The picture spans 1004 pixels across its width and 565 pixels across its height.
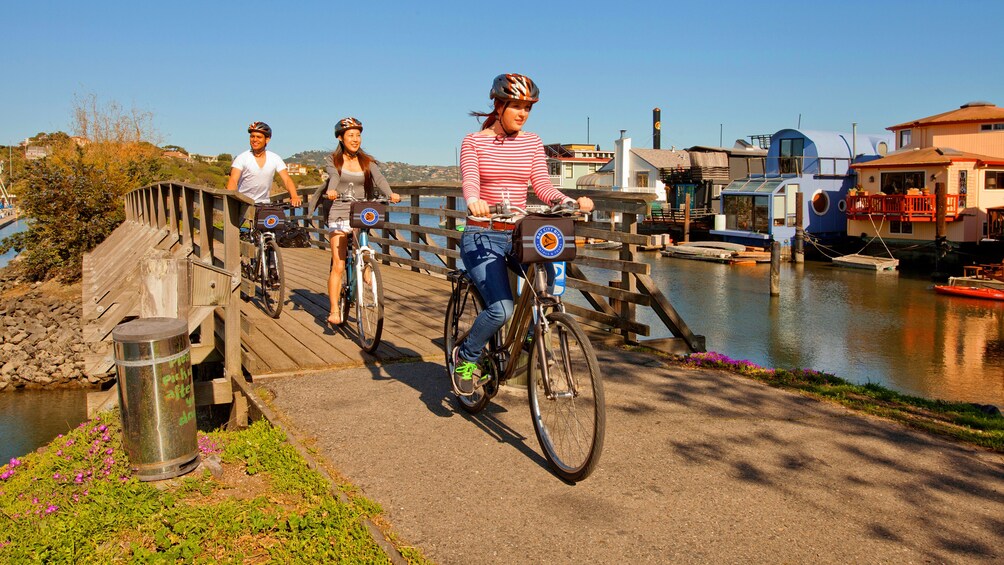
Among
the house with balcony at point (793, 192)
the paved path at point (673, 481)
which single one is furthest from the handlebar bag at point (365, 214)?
the house with balcony at point (793, 192)

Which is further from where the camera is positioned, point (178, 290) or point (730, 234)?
point (730, 234)

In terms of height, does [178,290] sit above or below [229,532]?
above

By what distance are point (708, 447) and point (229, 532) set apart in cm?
261

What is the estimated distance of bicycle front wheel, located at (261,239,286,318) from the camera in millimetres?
8992

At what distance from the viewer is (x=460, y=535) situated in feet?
12.0

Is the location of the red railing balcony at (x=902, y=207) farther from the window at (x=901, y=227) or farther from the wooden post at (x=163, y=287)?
the wooden post at (x=163, y=287)

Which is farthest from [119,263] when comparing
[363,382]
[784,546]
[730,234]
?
[730,234]

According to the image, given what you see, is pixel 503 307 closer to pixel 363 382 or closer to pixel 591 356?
pixel 591 356

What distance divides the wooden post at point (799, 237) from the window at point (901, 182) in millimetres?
4254

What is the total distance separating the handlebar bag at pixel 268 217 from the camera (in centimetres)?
934

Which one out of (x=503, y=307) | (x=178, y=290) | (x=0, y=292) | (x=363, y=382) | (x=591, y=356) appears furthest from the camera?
(x=0, y=292)

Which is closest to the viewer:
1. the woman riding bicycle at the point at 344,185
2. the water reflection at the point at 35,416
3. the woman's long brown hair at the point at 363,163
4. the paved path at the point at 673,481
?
the paved path at the point at 673,481

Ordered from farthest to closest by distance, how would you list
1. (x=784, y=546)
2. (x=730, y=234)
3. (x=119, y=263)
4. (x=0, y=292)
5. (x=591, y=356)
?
1. (x=730, y=234)
2. (x=0, y=292)
3. (x=119, y=263)
4. (x=591, y=356)
5. (x=784, y=546)

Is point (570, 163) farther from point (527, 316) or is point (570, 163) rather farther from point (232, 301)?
point (527, 316)
